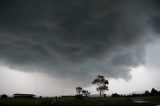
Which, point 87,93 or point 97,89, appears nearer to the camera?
point 97,89

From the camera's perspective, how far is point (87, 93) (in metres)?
186

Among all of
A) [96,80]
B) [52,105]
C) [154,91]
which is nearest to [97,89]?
[96,80]

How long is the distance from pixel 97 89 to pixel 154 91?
3821cm

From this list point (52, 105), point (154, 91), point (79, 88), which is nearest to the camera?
point (52, 105)

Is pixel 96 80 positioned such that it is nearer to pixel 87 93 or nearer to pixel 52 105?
pixel 87 93

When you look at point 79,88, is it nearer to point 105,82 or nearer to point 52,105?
point 105,82

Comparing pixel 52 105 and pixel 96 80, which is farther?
pixel 96 80

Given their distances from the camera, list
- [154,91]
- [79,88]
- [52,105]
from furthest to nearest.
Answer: [79,88], [154,91], [52,105]

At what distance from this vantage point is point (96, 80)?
487ft

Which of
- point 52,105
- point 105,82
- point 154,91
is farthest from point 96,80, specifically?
point 52,105

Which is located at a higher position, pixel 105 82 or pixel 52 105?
pixel 105 82

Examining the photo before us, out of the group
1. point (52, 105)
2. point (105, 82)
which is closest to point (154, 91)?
point (105, 82)

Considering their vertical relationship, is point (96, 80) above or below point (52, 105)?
above

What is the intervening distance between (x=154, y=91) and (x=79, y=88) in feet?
207
